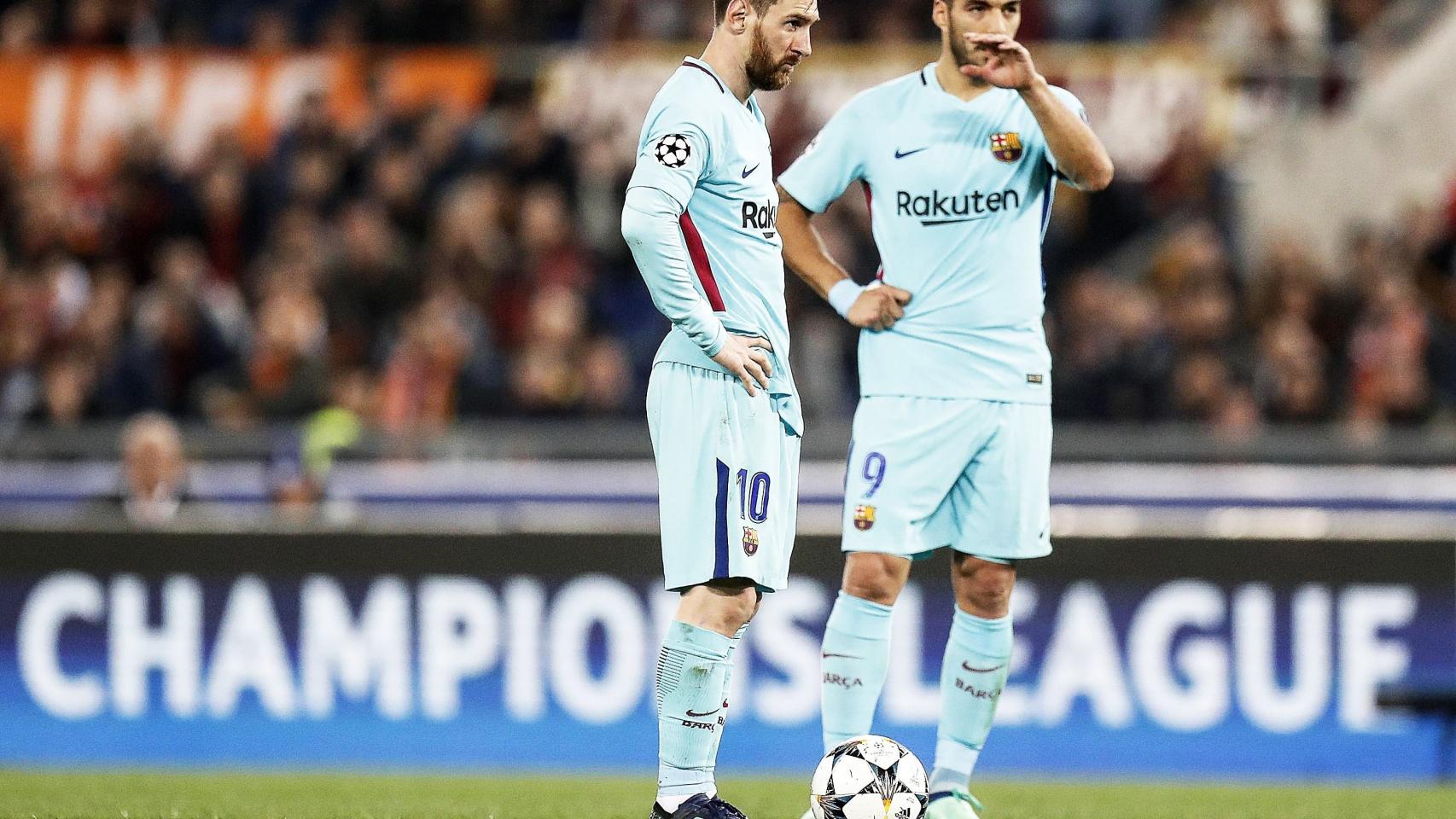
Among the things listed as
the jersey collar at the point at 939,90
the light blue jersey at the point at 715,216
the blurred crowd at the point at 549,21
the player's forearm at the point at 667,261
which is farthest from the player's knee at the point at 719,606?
the blurred crowd at the point at 549,21

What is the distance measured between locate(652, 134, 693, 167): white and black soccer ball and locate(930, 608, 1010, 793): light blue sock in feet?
6.26

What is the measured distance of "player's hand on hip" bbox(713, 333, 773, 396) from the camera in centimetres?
576

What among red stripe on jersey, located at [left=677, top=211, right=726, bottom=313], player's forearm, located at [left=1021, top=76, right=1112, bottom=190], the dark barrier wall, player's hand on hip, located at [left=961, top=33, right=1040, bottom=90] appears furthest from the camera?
the dark barrier wall

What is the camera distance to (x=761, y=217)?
6.02 m

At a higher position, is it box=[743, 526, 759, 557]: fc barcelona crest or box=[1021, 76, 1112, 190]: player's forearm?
box=[1021, 76, 1112, 190]: player's forearm

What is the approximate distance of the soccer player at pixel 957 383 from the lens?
21.8 feet

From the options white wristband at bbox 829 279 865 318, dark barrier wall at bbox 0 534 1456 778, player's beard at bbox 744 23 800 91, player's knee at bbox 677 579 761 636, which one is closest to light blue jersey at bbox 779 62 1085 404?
white wristband at bbox 829 279 865 318

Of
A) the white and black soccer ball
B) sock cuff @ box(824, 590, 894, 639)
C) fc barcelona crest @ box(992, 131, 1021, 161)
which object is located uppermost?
fc barcelona crest @ box(992, 131, 1021, 161)

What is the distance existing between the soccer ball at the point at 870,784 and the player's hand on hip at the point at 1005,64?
6.52 ft

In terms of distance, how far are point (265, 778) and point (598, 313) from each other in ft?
16.9

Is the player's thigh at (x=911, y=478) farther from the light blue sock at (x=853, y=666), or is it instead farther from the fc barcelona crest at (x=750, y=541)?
the fc barcelona crest at (x=750, y=541)

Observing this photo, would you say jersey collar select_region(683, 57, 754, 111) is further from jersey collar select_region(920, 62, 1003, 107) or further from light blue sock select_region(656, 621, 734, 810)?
light blue sock select_region(656, 621, 734, 810)

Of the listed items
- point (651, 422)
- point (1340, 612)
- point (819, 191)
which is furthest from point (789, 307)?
point (651, 422)

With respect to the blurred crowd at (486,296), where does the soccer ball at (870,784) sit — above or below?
below
